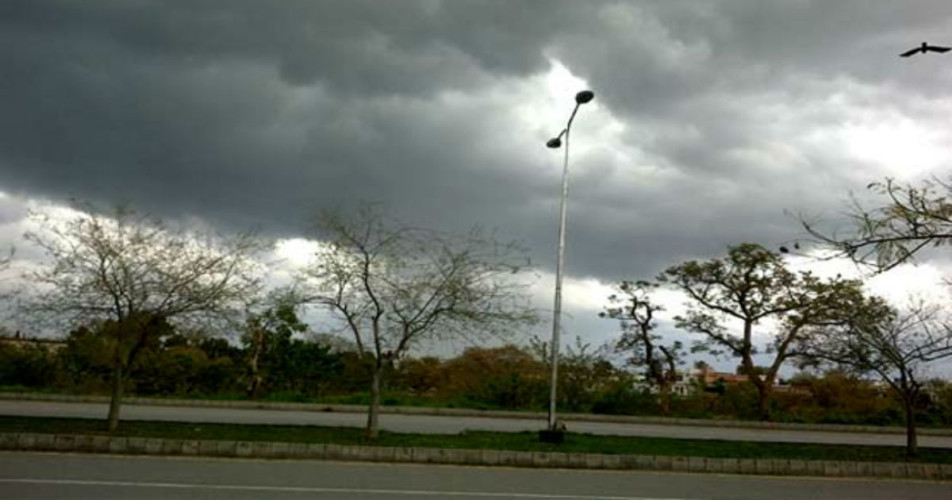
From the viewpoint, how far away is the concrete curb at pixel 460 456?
44.3 ft

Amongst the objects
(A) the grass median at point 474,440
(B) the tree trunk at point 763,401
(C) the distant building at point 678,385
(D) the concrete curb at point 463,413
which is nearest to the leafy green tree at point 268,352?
(D) the concrete curb at point 463,413

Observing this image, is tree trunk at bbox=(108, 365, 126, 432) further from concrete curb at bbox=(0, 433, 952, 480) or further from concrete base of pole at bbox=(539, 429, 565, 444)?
concrete base of pole at bbox=(539, 429, 565, 444)

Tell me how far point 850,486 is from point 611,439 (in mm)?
5770

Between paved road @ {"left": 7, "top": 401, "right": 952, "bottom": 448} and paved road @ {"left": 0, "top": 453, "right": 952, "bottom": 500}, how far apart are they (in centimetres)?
642

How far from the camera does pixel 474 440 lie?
16.6 m

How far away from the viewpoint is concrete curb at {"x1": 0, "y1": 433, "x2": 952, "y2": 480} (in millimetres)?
13492

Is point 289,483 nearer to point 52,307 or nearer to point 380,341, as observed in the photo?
point 380,341

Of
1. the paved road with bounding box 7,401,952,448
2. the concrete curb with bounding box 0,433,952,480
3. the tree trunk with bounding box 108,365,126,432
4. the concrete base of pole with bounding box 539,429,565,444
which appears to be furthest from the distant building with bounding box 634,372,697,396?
the tree trunk with bounding box 108,365,126,432

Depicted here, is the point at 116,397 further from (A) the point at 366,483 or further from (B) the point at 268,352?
(B) the point at 268,352

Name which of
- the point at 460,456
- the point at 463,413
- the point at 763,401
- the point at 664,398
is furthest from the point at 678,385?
the point at 460,456

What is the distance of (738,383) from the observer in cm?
3138

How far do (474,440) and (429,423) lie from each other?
5.82 m

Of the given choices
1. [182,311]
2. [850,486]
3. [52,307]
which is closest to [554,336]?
[850,486]

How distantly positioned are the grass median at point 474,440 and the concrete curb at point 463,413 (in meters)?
7.23
